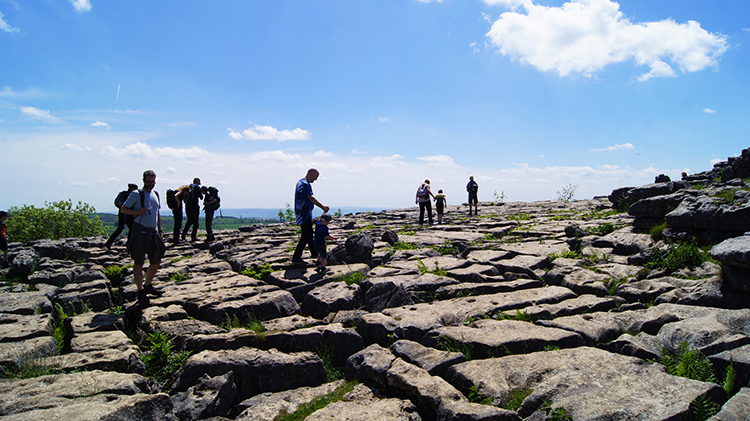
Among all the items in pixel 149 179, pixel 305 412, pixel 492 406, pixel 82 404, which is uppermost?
pixel 149 179

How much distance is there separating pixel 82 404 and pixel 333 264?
24.9 ft

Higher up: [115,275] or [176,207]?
[176,207]

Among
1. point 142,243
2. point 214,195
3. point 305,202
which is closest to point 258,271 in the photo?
point 305,202

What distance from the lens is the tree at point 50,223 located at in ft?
127

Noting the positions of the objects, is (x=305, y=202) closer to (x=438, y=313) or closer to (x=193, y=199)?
(x=438, y=313)

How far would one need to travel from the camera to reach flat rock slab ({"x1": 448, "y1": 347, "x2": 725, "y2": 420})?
3.60 metres

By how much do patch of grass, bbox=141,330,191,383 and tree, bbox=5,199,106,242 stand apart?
4197 cm

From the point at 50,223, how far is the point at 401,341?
167ft

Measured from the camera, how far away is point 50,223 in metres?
41.2

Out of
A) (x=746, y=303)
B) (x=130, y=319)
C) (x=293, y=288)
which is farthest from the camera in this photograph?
(x=293, y=288)

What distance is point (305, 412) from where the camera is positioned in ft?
14.9

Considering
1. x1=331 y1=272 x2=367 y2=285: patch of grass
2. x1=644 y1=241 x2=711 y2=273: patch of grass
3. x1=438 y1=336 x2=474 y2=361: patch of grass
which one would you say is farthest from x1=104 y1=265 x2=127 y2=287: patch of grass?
x1=644 y1=241 x2=711 y2=273: patch of grass

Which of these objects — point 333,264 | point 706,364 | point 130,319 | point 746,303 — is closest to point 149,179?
point 130,319

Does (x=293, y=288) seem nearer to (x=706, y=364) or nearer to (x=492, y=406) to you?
(x=492, y=406)
